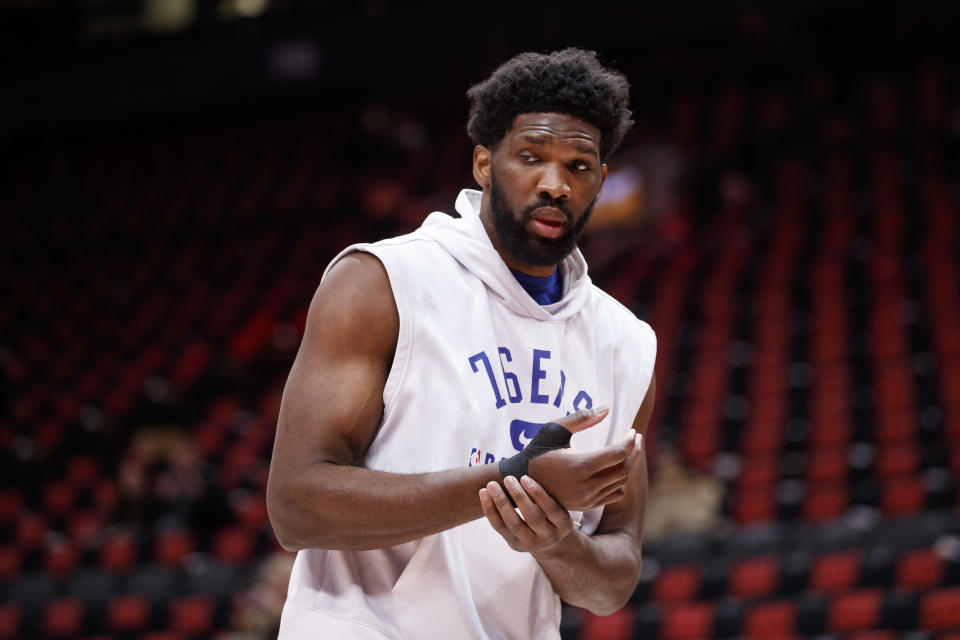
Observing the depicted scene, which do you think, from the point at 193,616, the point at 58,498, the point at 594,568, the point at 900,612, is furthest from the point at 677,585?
the point at 58,498

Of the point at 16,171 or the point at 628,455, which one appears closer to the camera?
the point at 628,455

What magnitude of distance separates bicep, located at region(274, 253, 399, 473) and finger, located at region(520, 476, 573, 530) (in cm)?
30

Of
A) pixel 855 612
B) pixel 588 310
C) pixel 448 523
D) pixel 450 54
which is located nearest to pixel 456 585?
pixel 448 523

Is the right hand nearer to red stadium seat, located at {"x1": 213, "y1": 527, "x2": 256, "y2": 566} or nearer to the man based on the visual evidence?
the man

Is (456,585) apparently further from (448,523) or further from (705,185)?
(705,185)

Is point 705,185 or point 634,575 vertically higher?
point 705,185

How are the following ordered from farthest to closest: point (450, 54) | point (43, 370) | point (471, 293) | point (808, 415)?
point (450, 54)
point (43, 370)
point (808, 415)
point (471, 293)

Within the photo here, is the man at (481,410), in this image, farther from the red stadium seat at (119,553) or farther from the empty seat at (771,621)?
the red stadium seat at (119,553)

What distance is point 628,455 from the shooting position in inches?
59.6

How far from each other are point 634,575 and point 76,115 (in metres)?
15.5

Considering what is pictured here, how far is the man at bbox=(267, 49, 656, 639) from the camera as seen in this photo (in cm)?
157

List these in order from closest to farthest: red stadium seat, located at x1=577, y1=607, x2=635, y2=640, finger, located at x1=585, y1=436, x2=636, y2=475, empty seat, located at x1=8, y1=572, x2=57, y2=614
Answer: finger, located at x1=585, y1=436, x2=636, y2=475, red stadium seat, located at x1=577, y1=607, x2=635, y2=640, empty seat, located at x1=8, y1=572, x2=57, y2=614

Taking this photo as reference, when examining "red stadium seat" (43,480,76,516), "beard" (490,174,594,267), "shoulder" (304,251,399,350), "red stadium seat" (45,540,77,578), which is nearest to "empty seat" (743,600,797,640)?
"beard" (490,174,594,267)

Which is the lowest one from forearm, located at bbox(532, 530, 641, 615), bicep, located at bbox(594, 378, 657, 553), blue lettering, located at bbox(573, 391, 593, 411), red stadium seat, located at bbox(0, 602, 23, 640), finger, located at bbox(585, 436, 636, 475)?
red stadium seat, located at bbox(0, 602, 23, 640)
